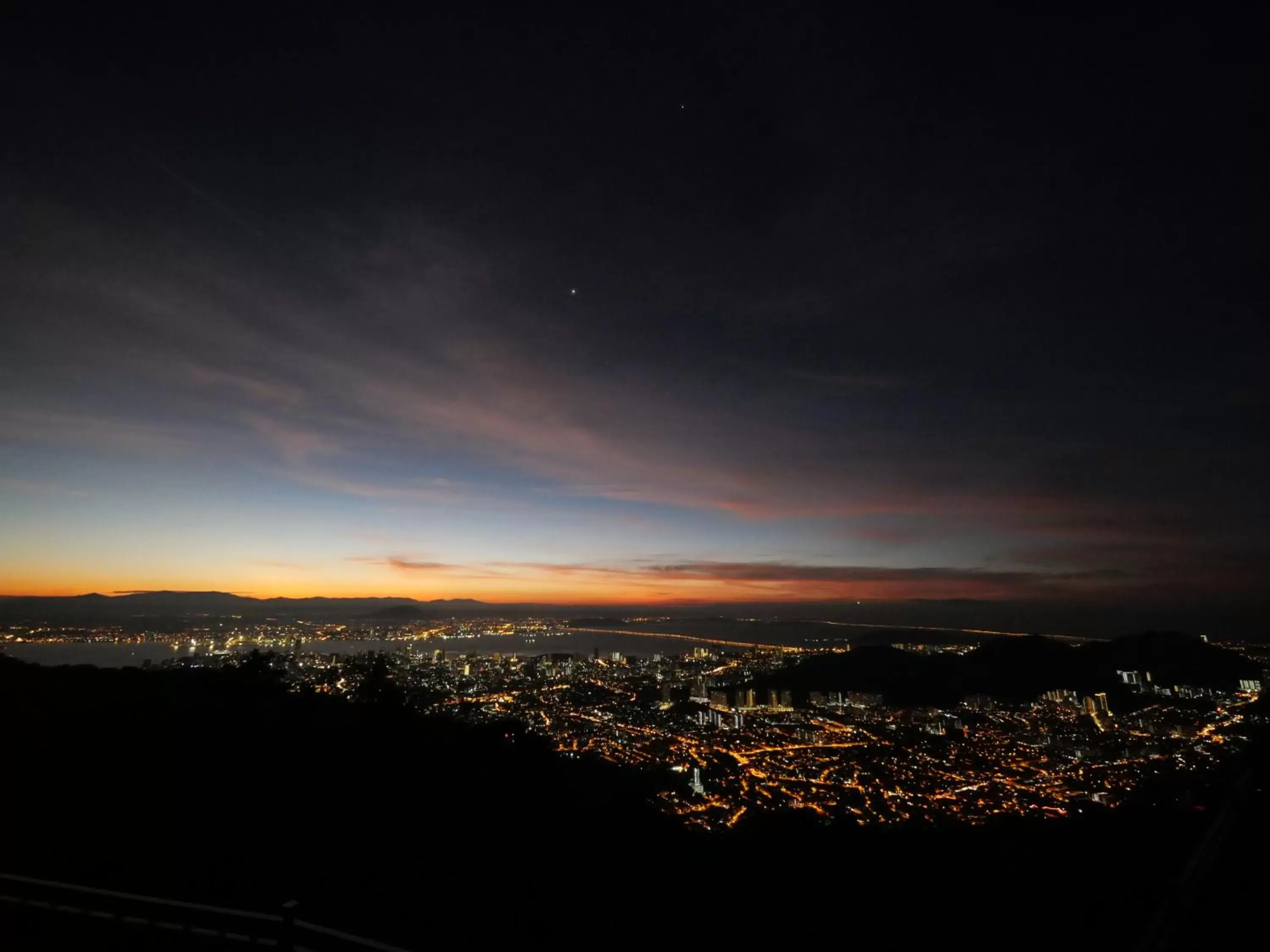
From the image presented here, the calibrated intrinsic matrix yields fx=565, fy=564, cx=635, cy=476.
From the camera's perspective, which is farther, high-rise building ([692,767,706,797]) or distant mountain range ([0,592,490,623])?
distant mountain range ([0,592,490,623])

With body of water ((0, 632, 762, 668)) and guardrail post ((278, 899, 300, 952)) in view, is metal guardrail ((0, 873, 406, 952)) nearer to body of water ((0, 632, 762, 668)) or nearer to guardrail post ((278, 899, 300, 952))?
guardrail post ((278, 899, 300, 952))

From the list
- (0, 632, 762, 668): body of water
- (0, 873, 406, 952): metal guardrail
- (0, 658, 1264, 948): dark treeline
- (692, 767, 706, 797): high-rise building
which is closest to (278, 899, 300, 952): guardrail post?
(0, 873, 406, 952): metal guardrail

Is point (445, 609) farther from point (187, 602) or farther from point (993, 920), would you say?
point (993, 920)

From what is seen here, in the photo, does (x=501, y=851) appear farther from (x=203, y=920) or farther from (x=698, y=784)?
(x=698, y=784)

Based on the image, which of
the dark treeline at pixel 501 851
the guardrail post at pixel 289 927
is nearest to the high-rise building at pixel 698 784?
the dark treeline at pixel 501 851

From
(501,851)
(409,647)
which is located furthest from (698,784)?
(409,647)
